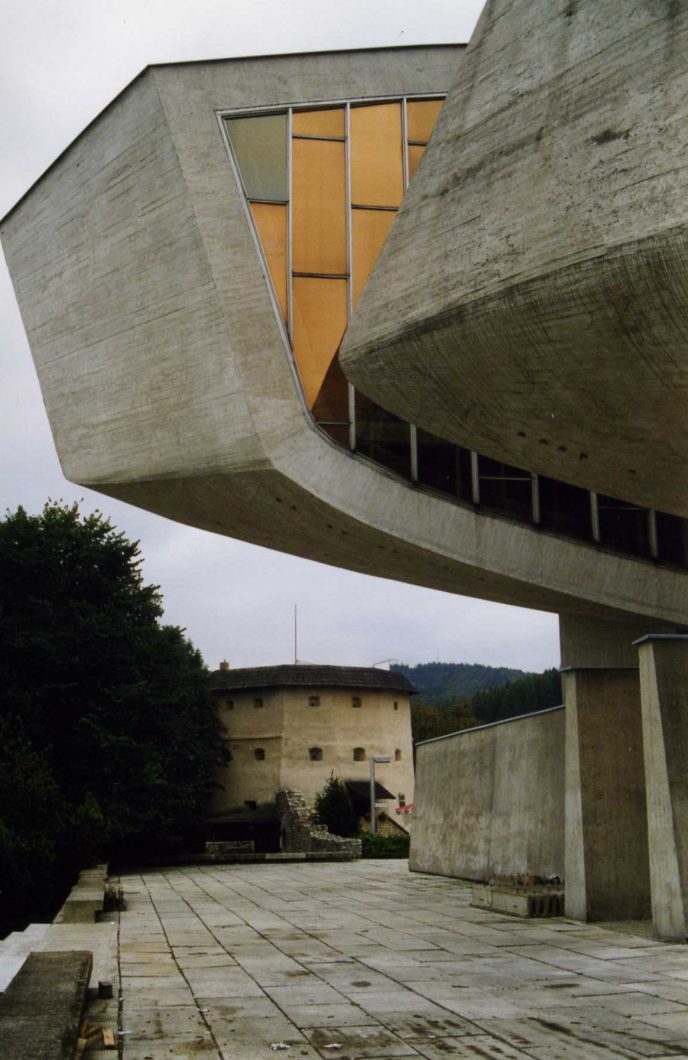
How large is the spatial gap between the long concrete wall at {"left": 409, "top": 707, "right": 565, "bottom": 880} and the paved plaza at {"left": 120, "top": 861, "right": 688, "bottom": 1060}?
99.7 inches

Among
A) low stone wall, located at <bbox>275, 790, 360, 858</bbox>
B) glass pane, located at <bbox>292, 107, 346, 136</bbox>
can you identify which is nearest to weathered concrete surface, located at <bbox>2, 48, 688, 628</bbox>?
glass pane, located at <bbox>292, 107, 346, 136</bbox>

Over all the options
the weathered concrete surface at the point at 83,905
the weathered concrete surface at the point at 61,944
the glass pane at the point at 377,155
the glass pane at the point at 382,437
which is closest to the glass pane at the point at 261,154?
the glass pane at the point at 377,155

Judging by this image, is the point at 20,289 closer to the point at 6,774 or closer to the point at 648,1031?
the point at 6,774

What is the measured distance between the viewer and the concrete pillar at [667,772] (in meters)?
12.7

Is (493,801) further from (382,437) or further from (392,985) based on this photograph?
(392,985)

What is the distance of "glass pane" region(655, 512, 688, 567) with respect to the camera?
768 inches

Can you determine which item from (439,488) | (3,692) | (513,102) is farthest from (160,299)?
(3,692)

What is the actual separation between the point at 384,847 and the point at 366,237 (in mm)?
22146

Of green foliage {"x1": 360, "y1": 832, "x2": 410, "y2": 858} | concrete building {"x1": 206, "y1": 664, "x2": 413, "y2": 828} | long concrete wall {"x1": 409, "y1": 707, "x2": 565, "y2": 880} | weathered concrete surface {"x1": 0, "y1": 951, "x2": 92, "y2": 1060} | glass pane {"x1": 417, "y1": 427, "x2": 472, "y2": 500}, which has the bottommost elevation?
weathered concrete surface {"x1": 0, "y1": 951, "x2": 92, "y2": 1060}

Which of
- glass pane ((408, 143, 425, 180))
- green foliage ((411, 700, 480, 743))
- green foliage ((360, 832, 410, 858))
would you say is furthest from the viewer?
green foliage ((411, 700, 480, 743))

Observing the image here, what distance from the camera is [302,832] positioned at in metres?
39.8

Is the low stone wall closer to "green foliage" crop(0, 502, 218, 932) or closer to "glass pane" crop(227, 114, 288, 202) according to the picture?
"green foliage" crop(0, 502, 218, 932)

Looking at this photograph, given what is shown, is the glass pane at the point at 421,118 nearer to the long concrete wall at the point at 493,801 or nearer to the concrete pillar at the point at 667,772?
the long concrete wall at the point at 493,801

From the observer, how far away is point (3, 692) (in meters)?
29.0
